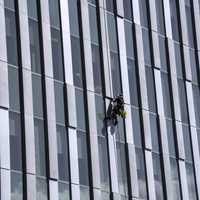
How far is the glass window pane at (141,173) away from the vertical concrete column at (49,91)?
5312 mm

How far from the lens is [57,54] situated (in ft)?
133

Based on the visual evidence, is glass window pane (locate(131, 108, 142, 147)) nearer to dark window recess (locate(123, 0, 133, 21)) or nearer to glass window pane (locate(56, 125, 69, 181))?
A: dark window recess (locate(123, 0, 133, 21))

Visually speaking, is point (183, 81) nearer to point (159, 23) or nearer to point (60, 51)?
point (159, 23)

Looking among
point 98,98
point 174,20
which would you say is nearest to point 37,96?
point 98,98

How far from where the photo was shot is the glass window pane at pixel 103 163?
40781mm

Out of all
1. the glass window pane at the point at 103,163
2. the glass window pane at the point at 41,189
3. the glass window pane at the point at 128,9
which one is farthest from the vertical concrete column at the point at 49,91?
the glass window pane at the point at 128,9

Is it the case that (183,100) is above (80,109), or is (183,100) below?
above

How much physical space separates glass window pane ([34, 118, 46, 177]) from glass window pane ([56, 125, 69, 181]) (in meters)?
0.92

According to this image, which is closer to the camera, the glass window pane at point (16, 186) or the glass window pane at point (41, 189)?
the glass window pane at point (16, 186)

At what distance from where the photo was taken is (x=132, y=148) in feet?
141

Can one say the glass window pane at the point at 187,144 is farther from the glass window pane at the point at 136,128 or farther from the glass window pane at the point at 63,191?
the glass window pane at the point at 63,191

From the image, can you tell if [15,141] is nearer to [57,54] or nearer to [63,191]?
[63,191]

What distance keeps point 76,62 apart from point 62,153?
3.97 m

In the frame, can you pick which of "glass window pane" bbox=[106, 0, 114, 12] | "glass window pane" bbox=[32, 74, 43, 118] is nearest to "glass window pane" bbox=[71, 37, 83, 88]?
"glass window pane" bbox=[32, 74, 43, 118]
